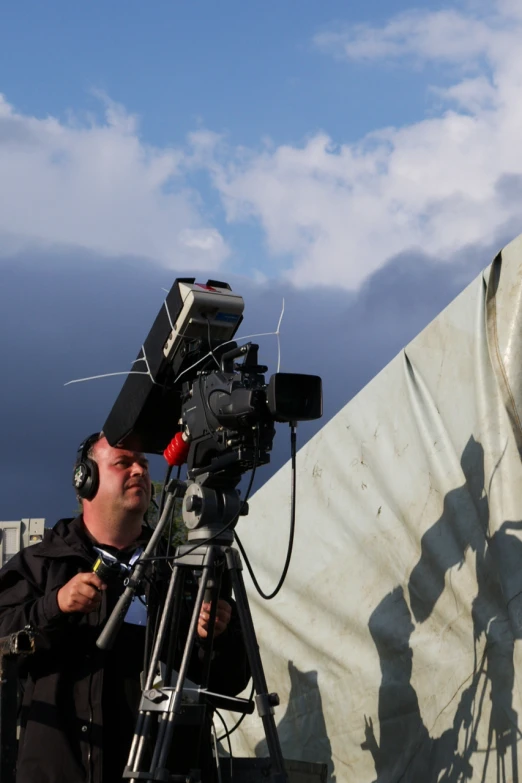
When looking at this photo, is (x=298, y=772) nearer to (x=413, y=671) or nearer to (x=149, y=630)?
(x=413, y=671)

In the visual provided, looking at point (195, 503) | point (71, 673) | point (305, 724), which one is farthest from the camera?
point (305, 724)

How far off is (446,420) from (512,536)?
1.60 ft

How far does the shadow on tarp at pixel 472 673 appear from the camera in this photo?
105 inches

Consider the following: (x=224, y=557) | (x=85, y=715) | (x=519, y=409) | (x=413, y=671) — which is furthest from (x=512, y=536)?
(x=85, y=715)

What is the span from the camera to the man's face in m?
2.94

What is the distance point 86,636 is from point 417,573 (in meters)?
1.12

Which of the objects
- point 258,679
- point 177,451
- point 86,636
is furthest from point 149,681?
point 177,451

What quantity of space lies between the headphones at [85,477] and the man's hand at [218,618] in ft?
2.07

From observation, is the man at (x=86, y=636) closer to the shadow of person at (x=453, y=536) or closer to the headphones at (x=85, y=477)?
the headphones at (x=85, y=477)

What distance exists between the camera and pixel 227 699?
2.37m

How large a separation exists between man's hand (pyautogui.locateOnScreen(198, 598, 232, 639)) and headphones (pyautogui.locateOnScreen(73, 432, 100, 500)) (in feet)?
2.07

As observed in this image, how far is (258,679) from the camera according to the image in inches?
88.8

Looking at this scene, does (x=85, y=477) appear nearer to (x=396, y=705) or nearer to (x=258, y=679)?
(x=258, y=679)

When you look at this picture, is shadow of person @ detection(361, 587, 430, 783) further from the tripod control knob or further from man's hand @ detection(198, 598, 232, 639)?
the tripod control knob
